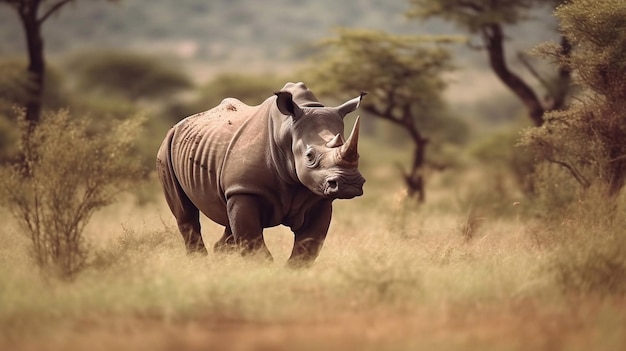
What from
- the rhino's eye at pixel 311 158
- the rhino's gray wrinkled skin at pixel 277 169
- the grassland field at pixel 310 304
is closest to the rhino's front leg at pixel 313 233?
the rhino's gray wrinkled skin at pixel 277 169

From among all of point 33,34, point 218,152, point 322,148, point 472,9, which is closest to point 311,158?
point 322,148

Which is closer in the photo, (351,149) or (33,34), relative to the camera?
(351,149)

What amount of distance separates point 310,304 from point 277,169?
79.6 inches

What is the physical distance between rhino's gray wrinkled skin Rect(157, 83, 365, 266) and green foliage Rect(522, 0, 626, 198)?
2555 millimetres

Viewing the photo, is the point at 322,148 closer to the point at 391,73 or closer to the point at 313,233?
the point at 313,233

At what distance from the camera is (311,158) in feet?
24.2

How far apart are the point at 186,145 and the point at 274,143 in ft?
4.16

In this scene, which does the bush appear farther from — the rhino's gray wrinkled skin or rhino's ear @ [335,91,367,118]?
rhino's ear @ [335,91,367,118]

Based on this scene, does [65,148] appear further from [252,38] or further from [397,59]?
[252,38]

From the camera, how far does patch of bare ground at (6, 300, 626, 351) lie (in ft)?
16.5

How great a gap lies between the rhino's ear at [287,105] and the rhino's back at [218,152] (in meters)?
0.42

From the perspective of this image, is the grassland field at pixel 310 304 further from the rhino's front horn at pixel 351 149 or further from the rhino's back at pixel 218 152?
the rhino's front horn at pixel 351 149

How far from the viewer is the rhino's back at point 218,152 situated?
7.90m

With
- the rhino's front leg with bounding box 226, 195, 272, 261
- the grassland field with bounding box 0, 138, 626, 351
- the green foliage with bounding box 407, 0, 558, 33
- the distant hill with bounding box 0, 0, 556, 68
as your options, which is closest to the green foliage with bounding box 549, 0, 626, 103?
the grassland field with bounding box 0, 138, 626, 351
